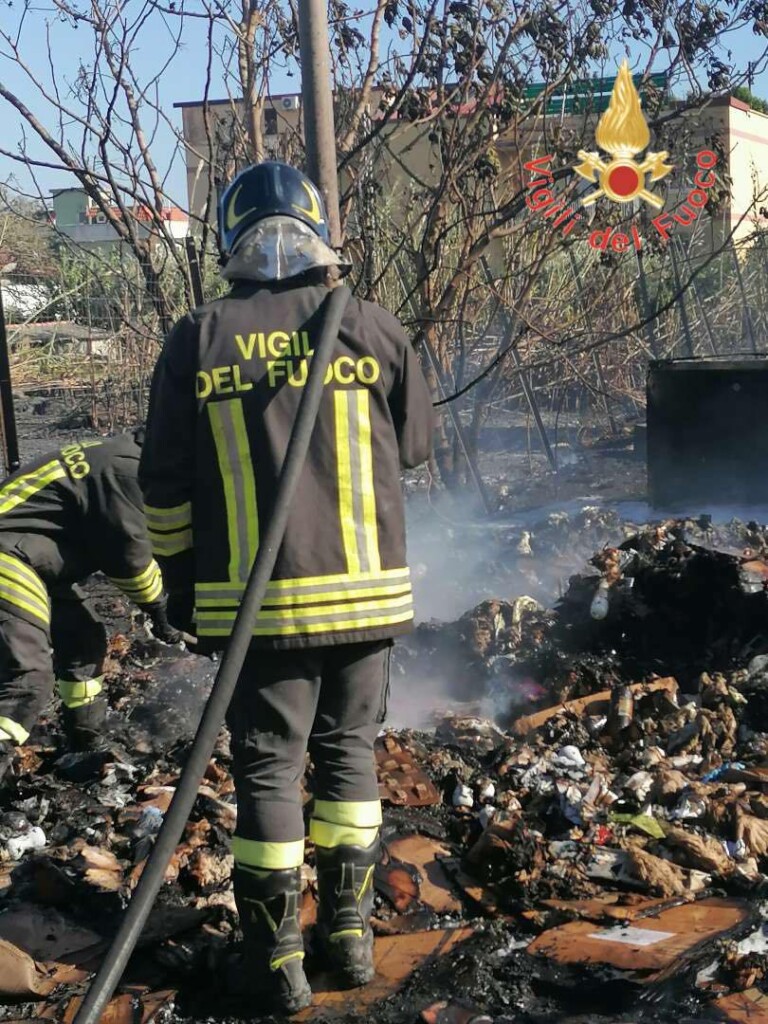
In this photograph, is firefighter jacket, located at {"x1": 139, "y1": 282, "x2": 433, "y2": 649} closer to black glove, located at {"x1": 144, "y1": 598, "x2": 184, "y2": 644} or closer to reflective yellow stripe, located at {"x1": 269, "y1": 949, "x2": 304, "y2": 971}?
reflective yellow stripe, located at {"x1": 269, "y1": 949, "x2": 304, "y2": 971}

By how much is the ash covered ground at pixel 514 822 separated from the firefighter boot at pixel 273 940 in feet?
0.28

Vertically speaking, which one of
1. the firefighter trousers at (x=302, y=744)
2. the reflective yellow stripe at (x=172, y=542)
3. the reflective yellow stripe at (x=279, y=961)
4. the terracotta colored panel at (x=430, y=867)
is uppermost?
the reflective yellow stripe at (x=172, y=542)

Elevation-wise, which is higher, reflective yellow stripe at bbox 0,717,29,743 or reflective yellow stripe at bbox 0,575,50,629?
reflective yellow stripe at bbox 0,575,50,629


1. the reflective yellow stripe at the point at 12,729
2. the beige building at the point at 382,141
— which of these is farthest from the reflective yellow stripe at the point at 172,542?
the beige building at the point at 382,141

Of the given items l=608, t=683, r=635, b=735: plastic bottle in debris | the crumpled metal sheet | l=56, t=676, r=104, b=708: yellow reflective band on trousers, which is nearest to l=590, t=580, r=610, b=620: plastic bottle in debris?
l=608, t=683, r=635, b=735: plastic bottle in debris

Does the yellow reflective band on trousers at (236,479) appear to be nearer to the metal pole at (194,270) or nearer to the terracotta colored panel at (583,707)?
the terracotta colored panel at (583,707)

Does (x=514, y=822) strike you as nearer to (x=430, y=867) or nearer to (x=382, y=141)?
(x=430, y=867)

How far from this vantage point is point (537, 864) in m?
3.39

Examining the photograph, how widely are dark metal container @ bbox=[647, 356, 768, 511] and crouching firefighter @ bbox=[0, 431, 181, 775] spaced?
5020 millimetres

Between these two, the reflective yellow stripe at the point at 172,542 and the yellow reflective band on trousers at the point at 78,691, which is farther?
the yellow reflective band on trousers at the point at 78,691

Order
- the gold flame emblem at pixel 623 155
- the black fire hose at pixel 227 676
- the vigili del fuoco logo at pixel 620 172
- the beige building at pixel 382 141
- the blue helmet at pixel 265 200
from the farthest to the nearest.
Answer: the gold flame emblem at pixel 623 155, the vigili del fuoco logo at pixel 620 172, the beige building at pixel 382 141, the blue helmet at pixel 265 200, the black fire hose at pixel 227 676

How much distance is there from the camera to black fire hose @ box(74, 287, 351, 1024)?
246 centimetres

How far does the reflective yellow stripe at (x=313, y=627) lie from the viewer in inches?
108

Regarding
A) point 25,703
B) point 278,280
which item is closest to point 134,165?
point 25,703
